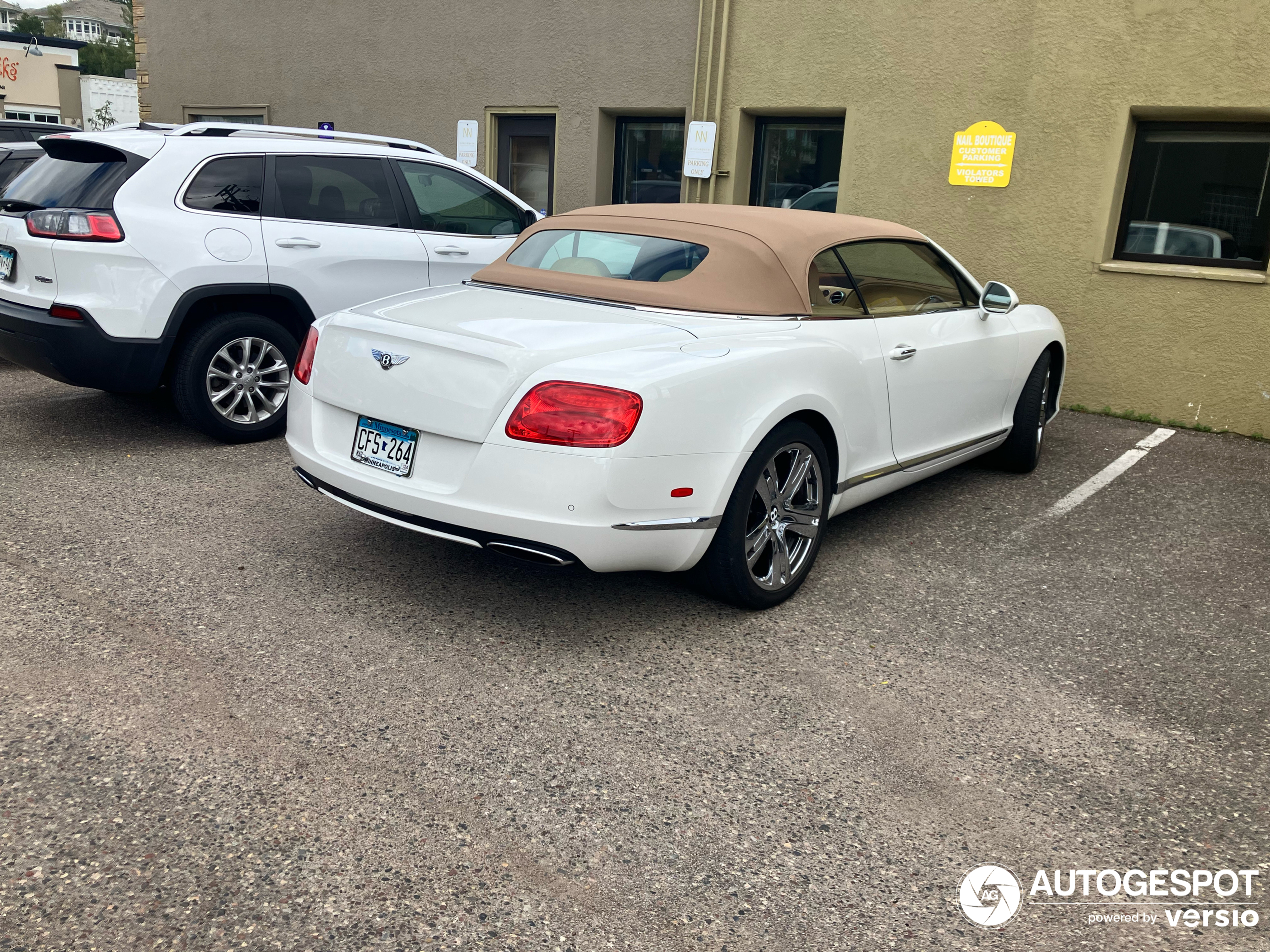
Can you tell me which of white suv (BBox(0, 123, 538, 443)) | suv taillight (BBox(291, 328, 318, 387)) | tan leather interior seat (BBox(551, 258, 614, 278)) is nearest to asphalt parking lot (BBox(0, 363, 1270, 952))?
suv taillight (BBox(291, 328, 318, 387))

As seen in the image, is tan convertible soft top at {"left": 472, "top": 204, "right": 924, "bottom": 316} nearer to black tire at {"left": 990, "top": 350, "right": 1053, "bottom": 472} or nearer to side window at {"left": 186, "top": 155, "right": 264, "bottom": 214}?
black tire at {"left": 990, "top": 350, "right": 1053, "bottom": 472}

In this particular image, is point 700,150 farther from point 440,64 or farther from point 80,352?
point 80,352

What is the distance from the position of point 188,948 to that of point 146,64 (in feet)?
51.5

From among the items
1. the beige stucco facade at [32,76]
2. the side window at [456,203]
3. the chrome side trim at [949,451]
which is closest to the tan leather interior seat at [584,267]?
the chrome side trim at [949,451]

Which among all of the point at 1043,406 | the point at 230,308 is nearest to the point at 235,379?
the point at 230,308

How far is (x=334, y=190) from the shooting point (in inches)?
261

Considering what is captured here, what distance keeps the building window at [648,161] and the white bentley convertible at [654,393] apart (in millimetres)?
5716

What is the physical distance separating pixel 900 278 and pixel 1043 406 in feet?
6.23

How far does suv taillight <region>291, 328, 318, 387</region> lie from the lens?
4266 millimetres

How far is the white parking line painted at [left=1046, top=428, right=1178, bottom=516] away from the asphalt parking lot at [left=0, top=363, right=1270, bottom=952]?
0.58 m

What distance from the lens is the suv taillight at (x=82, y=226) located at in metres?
5.62

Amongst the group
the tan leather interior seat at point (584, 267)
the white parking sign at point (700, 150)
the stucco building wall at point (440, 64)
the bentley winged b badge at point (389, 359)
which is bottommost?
the bentley winged b badge at point (389, 359)

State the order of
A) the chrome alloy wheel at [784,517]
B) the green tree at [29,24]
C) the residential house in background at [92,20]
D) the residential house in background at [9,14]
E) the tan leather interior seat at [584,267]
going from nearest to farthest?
the chrome alloy wheel at [784,517] < the tan leather interior seat at [584,267] < the residential house in background at [9,14] < the green tree at [29,24] < the residential house in background at [92,20]

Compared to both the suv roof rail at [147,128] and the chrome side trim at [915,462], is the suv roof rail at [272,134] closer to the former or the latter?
the suv roof rail at [147,128]
